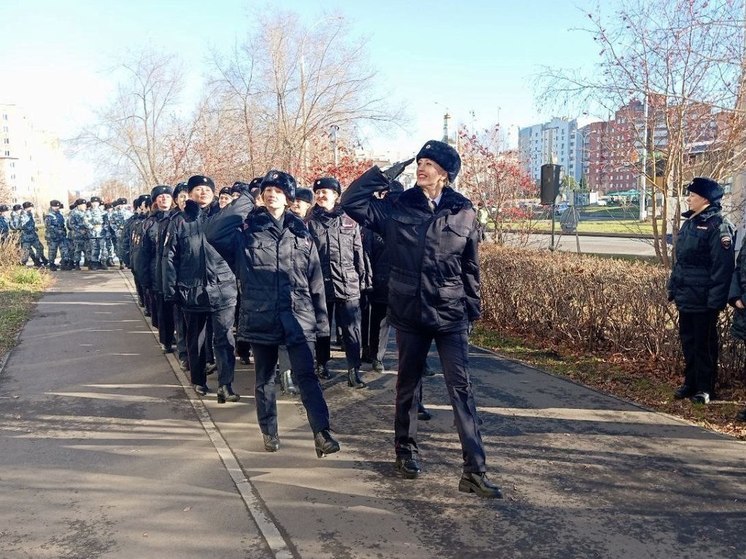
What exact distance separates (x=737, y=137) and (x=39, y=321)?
10336 millimetres

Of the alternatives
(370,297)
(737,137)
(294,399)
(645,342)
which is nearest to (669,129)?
(737,137)

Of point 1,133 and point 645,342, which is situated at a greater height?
point 1,133

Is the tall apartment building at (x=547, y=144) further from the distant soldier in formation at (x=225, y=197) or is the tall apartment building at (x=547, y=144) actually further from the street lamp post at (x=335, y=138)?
the street lamp post at (x=335, y=138)

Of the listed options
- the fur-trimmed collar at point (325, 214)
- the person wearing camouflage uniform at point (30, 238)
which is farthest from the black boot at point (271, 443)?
the person wearing camouflage uniform at point (30, 238)

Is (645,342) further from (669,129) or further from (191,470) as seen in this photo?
(191,470)

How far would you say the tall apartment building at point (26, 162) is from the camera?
88625 millimetres

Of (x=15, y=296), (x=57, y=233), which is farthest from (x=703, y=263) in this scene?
(x=57, y=233)

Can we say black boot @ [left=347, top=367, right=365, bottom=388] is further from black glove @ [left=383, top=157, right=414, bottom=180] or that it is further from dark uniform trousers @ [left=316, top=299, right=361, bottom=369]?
black glove @ [left=383, top=157, right=414, bottom=180]

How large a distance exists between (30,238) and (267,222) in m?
17.9

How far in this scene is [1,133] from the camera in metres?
107

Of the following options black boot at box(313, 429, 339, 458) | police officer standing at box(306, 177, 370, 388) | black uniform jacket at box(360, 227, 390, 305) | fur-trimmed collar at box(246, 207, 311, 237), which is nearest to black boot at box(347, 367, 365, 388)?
police officer standing at box(306, 177, 370, 388)

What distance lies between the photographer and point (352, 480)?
4.19 m

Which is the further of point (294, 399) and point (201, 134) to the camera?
point (201, 134)

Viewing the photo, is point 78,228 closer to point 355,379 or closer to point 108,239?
point 108,239
